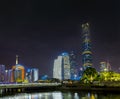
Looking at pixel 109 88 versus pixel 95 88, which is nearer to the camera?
pixel 109 88

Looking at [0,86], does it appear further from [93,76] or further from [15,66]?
[15,66]

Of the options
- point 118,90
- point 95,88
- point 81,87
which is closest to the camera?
point 118,90

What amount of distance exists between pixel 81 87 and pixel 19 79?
65363 millimetres

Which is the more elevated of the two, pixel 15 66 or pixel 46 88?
pixel 15 66

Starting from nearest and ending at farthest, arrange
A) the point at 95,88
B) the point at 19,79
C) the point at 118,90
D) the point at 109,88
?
the point at 118,90 < the point at 109,88 < the point at 95,88 < the point at 19,79

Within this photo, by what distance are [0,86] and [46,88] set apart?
2132 inches

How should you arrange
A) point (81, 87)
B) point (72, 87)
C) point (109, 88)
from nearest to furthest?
point (109, 88)
point (81, 87)
point (72, 87)

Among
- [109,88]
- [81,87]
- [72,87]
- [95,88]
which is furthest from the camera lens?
Answer: [72,87]

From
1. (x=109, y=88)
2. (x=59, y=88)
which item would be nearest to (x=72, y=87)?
(x=59, y=88)

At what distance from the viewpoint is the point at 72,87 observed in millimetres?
136875

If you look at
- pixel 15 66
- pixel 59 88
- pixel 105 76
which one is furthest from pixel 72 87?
pixel 15 66

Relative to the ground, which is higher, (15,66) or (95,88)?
(15,66)

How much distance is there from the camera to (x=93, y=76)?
141 m

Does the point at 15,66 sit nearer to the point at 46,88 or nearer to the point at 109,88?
the point at 46,88
